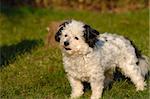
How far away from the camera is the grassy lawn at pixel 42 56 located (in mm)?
9492

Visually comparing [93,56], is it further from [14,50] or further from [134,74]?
[14,50]

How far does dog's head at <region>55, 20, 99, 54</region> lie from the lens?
845 centimetres

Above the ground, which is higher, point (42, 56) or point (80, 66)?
point (80, 66)

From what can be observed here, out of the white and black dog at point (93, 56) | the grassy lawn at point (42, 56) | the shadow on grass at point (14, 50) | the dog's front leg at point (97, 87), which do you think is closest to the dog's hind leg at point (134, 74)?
the white and black dog at point (93, 56)

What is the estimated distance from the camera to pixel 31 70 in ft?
35.6

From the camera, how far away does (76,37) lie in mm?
8539

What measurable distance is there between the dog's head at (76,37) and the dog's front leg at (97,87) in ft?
1.62

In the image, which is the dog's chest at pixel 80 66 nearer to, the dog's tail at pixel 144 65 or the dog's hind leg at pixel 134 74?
the dog's hind leg at pixel 134 74

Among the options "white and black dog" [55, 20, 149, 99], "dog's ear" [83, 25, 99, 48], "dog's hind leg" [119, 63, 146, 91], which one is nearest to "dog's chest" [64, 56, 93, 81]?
"white and black dog" [55, 20, 149, 99]

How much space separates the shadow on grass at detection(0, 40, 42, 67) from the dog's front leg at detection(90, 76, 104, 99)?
3.02m

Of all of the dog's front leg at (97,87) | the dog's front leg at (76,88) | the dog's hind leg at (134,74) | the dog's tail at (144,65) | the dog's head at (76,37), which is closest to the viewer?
the dog's head at (76,37)

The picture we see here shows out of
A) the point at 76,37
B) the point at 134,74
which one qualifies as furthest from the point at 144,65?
the point at 76,37

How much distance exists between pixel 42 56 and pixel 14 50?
1.60 meters

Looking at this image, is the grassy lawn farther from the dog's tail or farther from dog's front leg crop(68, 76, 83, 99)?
the dog's tail
